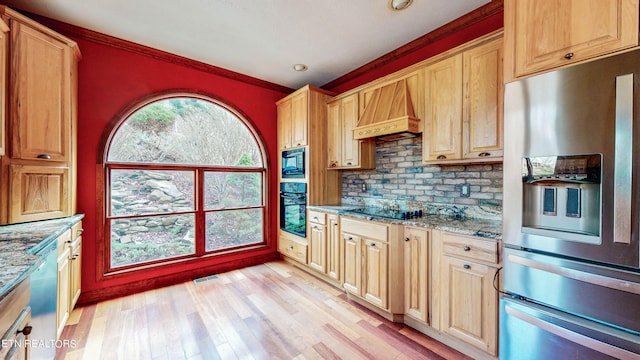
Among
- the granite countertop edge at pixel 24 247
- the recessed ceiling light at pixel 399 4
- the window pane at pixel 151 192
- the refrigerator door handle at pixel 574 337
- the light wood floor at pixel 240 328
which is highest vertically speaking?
the recessed ceiling light at pixel 399 4

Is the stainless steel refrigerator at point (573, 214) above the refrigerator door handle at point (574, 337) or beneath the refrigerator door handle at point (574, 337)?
above

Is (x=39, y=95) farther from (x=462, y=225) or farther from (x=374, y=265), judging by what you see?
(x=462, y=225)

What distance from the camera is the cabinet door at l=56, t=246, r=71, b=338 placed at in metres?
1.86

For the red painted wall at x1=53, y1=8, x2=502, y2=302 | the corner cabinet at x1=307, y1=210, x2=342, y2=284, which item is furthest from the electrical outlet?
the red painted wall at x1=53, y1=8, x2=502, y2=302

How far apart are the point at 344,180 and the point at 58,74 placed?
127 inches

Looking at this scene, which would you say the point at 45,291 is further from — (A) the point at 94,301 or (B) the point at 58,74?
(B) the point at 58,74

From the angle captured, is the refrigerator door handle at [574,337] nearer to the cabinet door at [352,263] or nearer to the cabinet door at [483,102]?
the cabinet door at [483,102]

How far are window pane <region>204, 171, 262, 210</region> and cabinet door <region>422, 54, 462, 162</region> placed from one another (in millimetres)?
2560

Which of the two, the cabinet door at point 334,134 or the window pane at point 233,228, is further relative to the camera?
the window pane at point 233,228

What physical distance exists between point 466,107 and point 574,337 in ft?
5.45

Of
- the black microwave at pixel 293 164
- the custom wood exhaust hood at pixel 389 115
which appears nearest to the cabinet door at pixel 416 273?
the custom wood exhaust hood at pixel 389 115

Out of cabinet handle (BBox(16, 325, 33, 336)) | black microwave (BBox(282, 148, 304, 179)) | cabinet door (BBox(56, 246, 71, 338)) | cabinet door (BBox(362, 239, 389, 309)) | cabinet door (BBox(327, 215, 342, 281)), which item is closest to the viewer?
cabinet handle (BBox(16, 325, 33, 336))

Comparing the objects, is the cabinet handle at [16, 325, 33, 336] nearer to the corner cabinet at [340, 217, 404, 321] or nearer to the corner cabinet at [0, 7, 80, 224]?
the corner cabinet at [0, 7, 80, 224]

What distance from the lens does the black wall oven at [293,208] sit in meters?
3.47
